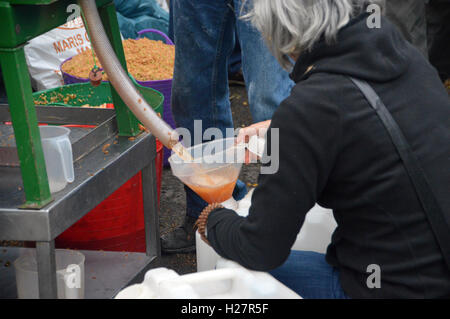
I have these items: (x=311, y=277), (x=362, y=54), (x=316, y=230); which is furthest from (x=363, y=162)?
(x=316, y=230)

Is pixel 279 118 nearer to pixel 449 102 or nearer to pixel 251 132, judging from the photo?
pixel 449 102

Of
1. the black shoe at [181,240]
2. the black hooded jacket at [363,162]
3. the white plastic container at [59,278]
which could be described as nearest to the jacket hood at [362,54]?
the black hooded jacket at [363,162]

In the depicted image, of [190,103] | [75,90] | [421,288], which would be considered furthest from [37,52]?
[421,288]

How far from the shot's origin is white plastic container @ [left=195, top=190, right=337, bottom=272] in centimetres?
154

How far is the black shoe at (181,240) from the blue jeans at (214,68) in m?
0.05

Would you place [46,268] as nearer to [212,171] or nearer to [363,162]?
[212,171]

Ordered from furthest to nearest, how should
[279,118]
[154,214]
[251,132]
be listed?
[154,214] → [251,132] → [279,118]

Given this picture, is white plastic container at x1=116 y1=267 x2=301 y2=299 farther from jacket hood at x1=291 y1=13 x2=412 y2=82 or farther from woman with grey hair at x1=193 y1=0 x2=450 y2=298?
jacket hood at x1=291 y1=13 x2=412 y2=82

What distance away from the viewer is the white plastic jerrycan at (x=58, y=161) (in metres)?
1.39

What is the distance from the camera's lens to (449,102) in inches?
47.9

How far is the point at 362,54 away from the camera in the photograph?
1114mm

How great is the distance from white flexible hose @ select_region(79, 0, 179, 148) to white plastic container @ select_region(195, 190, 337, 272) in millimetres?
286

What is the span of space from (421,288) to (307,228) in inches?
17.3

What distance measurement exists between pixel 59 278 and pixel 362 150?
834 millimetres
